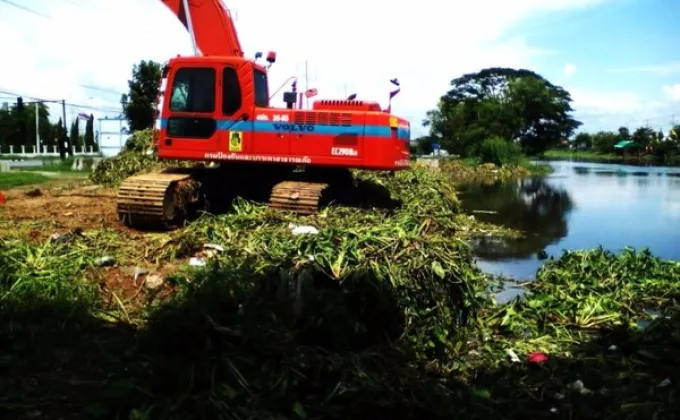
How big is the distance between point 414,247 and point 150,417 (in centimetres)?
321

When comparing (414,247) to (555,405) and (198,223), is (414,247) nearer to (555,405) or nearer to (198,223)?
(555,405)

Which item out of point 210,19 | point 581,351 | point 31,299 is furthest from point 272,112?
point 581,351

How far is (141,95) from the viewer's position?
41531 mm

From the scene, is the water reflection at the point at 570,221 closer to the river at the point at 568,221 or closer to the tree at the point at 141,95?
the river at the point at 568,221

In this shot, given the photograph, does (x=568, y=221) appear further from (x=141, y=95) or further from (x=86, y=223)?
(x=141, y=95)

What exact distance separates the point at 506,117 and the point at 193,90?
170 ft

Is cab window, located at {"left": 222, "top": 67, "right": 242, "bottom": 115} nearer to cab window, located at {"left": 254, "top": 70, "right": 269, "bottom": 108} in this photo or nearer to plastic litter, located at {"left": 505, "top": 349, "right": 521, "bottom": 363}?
cab window, located at {"left": 254, "top": 70, "right": 269, "bottom": 108}

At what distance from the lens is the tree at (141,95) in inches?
1575

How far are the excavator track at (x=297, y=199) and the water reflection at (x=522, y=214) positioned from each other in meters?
3.24

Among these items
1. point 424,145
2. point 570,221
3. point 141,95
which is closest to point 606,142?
point 424,145

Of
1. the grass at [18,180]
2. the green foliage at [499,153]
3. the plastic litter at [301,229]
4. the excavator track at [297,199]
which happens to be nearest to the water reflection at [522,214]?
the excavator track at [297,199]

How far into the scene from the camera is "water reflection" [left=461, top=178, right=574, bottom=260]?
466 inches

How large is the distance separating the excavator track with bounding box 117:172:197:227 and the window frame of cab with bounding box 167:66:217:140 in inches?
33.3

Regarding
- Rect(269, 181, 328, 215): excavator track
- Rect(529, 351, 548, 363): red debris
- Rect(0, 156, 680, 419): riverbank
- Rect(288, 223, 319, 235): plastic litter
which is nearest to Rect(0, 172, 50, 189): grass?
Rect(269, 181, 328, 215): excavator track
